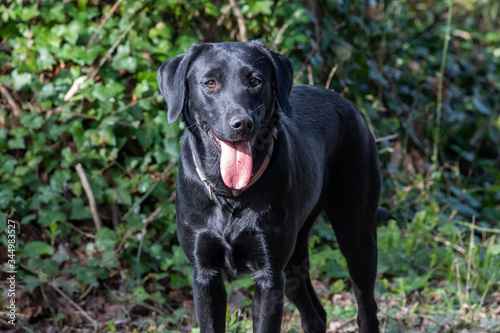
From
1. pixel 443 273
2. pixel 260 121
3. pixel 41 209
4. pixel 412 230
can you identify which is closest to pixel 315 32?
pixel 412 230

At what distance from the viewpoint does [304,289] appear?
Answer: 396 cm

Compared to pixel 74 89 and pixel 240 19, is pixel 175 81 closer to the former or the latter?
pixel 74 89

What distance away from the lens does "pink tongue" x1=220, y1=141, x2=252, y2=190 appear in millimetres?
3100

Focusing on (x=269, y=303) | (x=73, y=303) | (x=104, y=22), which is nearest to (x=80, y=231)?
(x=73, y=303)

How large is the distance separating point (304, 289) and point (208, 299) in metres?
0.83

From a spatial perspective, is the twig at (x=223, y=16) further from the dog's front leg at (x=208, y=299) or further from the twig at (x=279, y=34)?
the dog's front leg at (x=208, y=299)

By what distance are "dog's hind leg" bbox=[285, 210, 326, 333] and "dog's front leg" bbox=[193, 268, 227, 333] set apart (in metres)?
0.72

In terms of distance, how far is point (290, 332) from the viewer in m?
4.31

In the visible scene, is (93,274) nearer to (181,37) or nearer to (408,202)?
(181,37)

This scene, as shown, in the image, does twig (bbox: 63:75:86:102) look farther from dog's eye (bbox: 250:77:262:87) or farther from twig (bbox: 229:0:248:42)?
dog's eye (bbox: 250:77:262:87)

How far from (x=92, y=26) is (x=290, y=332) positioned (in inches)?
107

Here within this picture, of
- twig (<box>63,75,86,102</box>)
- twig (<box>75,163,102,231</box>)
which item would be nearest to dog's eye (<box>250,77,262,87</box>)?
twig (<box>75,163,102,231</box>)

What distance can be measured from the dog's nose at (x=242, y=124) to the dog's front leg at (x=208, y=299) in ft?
2.45

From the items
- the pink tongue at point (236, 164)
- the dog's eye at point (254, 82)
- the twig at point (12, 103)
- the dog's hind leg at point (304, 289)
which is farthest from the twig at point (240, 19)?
the pink tongue at point (236, 164)
